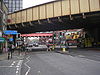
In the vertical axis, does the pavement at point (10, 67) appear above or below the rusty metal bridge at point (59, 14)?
below

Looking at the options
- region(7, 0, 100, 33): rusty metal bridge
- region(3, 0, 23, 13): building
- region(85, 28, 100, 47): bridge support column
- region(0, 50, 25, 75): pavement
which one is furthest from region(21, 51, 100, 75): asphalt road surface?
region(3, 0, 23, 13): building

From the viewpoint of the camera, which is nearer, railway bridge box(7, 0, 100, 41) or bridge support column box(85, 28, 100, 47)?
railway bridge box(7, 0, 100, 41)

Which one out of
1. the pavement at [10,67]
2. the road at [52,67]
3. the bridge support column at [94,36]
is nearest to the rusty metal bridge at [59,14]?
the bridge support column at [94,36]

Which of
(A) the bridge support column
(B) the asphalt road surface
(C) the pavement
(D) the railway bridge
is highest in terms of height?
(D) the railway bridge

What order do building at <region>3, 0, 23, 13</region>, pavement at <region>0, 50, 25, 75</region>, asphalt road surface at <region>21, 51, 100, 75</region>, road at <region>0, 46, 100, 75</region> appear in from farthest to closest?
1. building at <region>3, 0, 23, 13</region>
2. pavement at <region>0, 50, 25, 75</region>
3. road at <region>0, 46, 100, 75</region>
4. asphalt road surface at <region>21, 51, 100, 75</region>

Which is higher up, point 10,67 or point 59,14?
point 59,14

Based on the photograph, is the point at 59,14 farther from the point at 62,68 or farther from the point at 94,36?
the point at 62,68

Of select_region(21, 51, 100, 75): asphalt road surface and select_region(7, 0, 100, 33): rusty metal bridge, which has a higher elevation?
select_region(7, 0, 100, 33): rusty metal bridge

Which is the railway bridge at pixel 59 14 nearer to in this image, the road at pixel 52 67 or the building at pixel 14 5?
the road at pixel 52 67

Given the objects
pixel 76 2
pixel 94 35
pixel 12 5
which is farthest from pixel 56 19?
pixel 12 5

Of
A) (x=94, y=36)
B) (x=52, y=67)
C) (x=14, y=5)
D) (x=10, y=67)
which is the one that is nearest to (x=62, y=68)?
(x=52, y=67)

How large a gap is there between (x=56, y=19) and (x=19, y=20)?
11271 mm

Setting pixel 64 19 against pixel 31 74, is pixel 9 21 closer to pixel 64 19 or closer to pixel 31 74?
pixel 64 19

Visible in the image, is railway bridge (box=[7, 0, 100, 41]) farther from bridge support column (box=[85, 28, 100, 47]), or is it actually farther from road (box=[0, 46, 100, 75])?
road (box=[0, 46, 100, 75])
